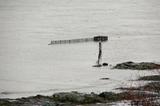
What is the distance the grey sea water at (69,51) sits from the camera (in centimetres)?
3025

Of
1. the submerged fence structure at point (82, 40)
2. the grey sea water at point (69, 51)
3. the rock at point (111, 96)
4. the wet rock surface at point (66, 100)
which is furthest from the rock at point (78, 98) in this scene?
the submerged fence structure at point (82, 40)

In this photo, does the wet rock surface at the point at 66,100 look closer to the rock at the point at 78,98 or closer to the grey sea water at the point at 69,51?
the rock at the point at 78,98

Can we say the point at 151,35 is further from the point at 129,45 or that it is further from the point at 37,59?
the point at 37,59

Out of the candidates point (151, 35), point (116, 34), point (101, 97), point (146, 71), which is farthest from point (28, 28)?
point (101, 97)

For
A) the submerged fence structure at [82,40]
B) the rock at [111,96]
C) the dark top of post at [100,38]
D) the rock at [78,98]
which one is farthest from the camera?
the dark top of post at [100,38]

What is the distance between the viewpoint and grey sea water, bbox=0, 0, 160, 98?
99.2 ft

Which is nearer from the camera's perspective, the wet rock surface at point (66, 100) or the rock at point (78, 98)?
the wet rock surface at point (66, 100)

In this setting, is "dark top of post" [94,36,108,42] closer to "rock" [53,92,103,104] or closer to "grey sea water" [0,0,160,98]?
"grey sea water" [0,0,160,98]

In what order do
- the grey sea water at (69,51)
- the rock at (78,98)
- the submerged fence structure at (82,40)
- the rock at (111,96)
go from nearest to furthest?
the rock at (78,98) → the rock at (111,96) → the grey sea water at (69,51) → the submerged fence structure at (82,40)

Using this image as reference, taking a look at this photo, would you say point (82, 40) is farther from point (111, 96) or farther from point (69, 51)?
point (111, 96)

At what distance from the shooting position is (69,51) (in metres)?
49.8

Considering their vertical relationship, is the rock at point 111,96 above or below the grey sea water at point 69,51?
below

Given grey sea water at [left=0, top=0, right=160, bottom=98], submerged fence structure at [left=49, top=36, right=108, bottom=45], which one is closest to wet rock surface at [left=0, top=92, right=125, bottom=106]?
grey sea water at [left=0, top=0, right=160, bottom=98]

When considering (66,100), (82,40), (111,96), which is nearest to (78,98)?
(66,100)
